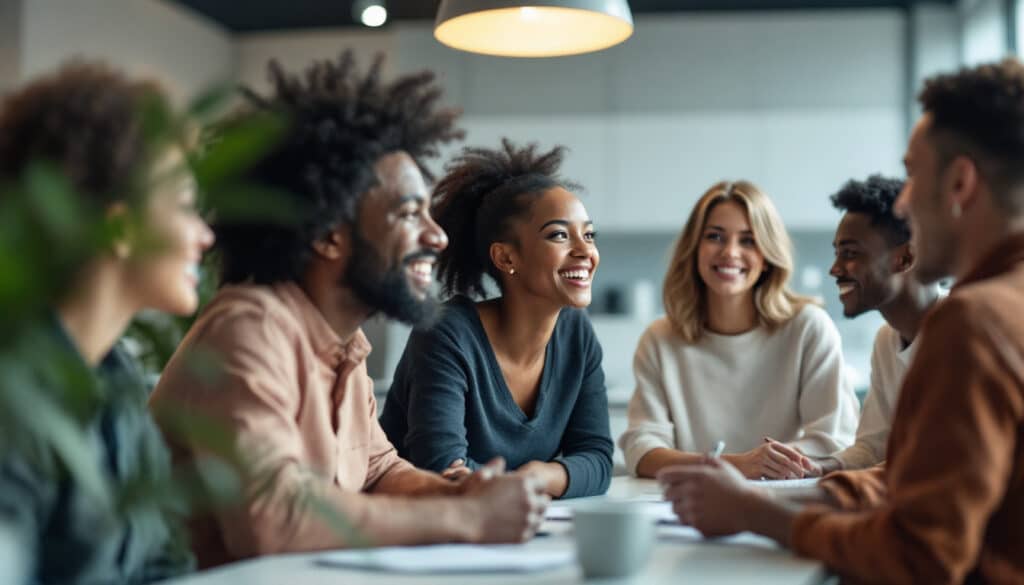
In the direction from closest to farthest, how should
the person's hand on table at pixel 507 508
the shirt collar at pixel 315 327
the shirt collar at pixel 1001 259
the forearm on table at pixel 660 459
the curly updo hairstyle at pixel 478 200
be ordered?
the shirt collar at pixel 1001 259 < the person's hand on table at pixel 507 508 < the shirt collar at pixel 315 327 < the forearm on table at pixel 660 459 < the curly updo hairstyle at pixel 478 200

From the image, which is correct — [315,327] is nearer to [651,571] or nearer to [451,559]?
[451,559]

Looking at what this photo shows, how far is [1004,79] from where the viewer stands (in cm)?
138

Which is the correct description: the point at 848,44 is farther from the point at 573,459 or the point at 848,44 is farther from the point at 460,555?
the point at 460,555

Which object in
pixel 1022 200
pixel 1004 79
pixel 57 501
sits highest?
pixel 1004 79

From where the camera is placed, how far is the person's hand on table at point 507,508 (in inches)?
Result: 56.7

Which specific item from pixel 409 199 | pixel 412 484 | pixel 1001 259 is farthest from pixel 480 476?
pixel 1001 259

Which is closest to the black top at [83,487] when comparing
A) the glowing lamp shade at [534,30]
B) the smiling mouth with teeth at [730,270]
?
the glowing lamp shade at [534,30]

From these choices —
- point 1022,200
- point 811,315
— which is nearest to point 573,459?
point 811,315

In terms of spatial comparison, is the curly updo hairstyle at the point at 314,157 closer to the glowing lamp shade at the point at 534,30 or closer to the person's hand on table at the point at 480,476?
the person's hand on table at the point at 480,476

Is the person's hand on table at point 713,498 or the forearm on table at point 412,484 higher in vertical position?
the person's hand on table at point 713,498

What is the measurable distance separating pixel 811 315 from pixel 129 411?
6.34ft

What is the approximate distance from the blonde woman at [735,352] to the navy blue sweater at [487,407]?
240 millimetres

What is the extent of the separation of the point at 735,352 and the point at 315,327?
59.2 inches

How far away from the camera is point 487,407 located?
2387mm
